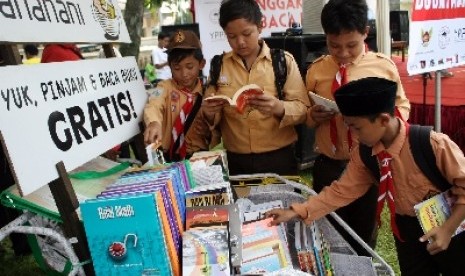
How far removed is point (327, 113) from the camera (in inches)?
85.8

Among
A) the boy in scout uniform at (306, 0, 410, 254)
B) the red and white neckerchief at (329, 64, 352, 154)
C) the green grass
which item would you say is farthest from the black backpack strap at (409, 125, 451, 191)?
the green grass

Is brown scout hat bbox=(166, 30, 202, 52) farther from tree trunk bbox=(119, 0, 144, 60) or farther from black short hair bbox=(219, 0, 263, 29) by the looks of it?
tree trunk bbox=(119, 0, 144, 60)

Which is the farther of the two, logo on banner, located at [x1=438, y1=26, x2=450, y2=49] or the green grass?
logo on banner, located at [x1=438, y1=26, x2=450, y2=49]

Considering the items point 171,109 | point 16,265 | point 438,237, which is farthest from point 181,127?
point 16,265

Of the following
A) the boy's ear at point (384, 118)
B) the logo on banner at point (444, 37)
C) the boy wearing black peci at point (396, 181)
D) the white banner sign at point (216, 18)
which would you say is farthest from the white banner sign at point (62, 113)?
the white banner sign at point (216, 18)

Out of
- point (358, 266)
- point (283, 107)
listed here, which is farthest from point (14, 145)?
point (358, 266)

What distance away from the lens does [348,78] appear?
216 cm

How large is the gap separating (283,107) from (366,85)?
606mm

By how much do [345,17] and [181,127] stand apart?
3.58 feet

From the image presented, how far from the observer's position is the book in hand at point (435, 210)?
1.66 m

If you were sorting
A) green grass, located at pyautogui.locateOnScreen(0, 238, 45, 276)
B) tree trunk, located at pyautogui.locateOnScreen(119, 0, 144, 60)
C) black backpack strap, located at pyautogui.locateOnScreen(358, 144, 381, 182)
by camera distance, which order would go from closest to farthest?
black backpack strap, located at pyautogui.locateOnScreen(358, 144, 381, 182), green grass, located at pyautogui.locateOnScreen(0, 238, 45, 276), tree trunk, located at pyautogui.locateOnScreen(119, 0, 144, 60)

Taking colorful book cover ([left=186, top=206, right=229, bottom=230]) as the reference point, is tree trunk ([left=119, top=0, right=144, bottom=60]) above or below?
above

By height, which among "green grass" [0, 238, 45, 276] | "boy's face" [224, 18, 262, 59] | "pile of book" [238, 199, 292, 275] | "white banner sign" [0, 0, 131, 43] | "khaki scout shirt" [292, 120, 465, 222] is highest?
"white banner sign" [0, 0, 131, 43]

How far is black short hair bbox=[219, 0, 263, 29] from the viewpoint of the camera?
2.21m
